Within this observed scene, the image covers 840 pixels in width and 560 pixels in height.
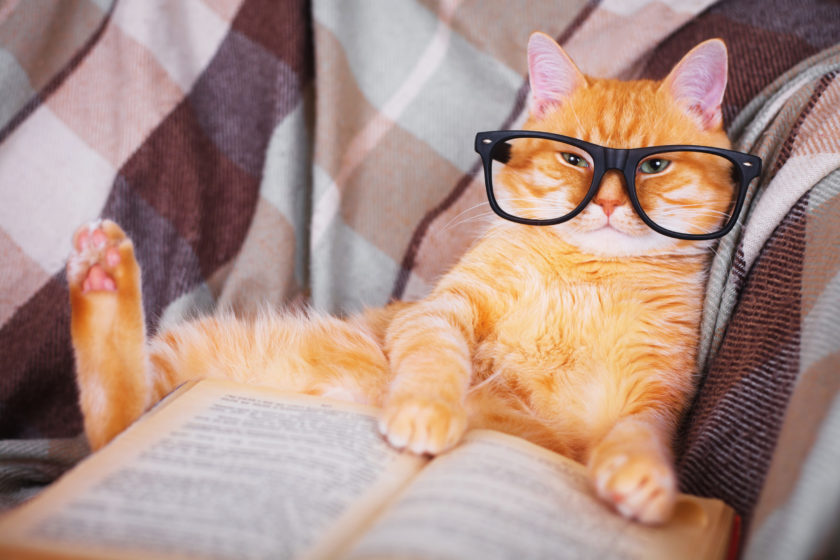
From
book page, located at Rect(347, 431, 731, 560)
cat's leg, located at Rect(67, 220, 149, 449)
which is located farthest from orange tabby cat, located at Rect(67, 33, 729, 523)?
book page, located at Rect(347, 431, 731, 560)

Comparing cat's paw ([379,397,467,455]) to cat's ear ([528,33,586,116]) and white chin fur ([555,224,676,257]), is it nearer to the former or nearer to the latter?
white chin fur ([555,224,676,257])

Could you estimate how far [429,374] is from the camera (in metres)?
1.00

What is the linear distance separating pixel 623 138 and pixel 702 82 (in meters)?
0.17

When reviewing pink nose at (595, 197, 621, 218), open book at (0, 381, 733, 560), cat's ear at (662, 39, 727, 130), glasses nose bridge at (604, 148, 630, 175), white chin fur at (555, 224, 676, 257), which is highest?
cat's ear at (662, 39, 727, 130)

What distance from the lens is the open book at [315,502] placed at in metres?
0.68

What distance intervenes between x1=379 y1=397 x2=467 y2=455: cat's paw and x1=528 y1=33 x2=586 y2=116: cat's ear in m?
0.71

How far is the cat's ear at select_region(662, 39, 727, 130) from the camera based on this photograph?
1.16m

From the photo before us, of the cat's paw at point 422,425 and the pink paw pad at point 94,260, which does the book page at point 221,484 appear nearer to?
the cat's paw at point 422,425

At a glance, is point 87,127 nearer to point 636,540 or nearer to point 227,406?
point 227,406

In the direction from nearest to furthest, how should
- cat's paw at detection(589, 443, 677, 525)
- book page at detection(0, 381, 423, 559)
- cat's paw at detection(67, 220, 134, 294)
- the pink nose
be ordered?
1. book page at detection(0, 381, 423, 559)
2. cat's paw at detection(589, 443, 677, 525)
3. cat's paw at detection(67, 220, 134, 294)
4. the pink nose

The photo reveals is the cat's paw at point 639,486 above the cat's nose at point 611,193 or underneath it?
underneath

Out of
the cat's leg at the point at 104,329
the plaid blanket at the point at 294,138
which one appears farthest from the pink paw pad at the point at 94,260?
the plaid blanket at the point at 294,138

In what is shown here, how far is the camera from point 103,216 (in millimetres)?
1435

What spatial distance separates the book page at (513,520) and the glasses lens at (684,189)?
1.71 feet
